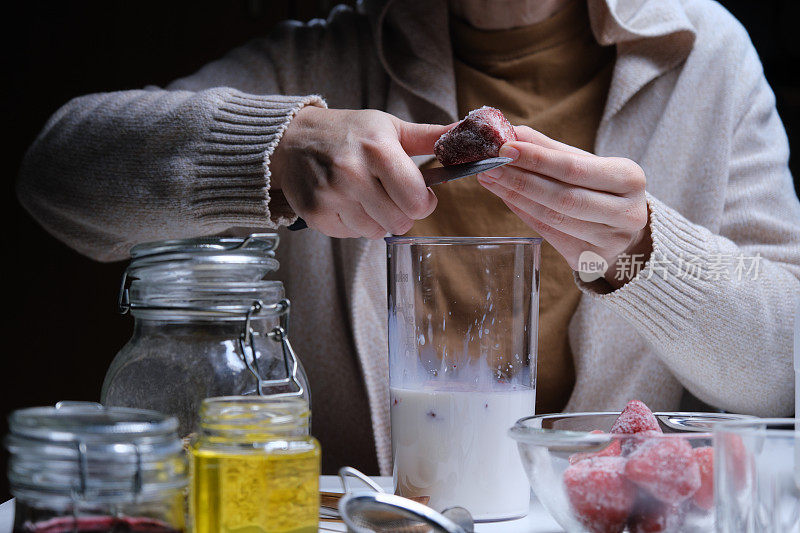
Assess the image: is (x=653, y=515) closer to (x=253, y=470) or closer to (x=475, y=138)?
(x=253, y=470)

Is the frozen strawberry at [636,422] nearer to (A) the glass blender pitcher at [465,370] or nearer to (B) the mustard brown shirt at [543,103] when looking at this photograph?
(A) the glass blender pitcher at [465,370]

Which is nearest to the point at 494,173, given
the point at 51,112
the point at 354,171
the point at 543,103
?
the point at 354,171

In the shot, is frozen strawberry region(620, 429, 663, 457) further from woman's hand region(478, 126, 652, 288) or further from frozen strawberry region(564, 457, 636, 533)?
woman's hand region(478, 126, 652, 288)

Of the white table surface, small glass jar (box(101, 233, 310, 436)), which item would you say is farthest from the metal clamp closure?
the white table surface

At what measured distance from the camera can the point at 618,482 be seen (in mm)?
478

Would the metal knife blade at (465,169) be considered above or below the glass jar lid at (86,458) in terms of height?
above

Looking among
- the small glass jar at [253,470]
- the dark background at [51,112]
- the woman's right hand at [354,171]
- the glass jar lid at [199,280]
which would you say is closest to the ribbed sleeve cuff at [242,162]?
the woman's right hand at [354,171]

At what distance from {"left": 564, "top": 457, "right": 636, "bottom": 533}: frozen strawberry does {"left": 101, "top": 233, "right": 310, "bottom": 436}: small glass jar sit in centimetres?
23

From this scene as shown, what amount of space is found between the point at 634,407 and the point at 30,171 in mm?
867

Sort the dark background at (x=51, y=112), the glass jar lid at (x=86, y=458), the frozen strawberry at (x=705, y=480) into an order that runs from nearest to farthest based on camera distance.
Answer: the glass jar lid at (x=86, y=458) → the frozen strawberry at (x=705, y=480) → the dark background at (x=51, y=112)

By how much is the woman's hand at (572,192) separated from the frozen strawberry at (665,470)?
30 centimetres

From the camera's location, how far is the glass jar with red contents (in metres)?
0.38

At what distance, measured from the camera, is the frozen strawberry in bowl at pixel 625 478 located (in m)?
0.47

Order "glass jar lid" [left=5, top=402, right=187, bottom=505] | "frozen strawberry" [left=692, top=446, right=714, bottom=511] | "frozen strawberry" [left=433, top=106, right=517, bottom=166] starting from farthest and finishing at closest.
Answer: "frozen strawberry" [left=433, top=106, right=517, bottom=166] < "frozen strawberry" [left=692, top=446, right=714, bottom=511] < "glass jar lid" [left=5, top=402, right=187, bottom=505]
